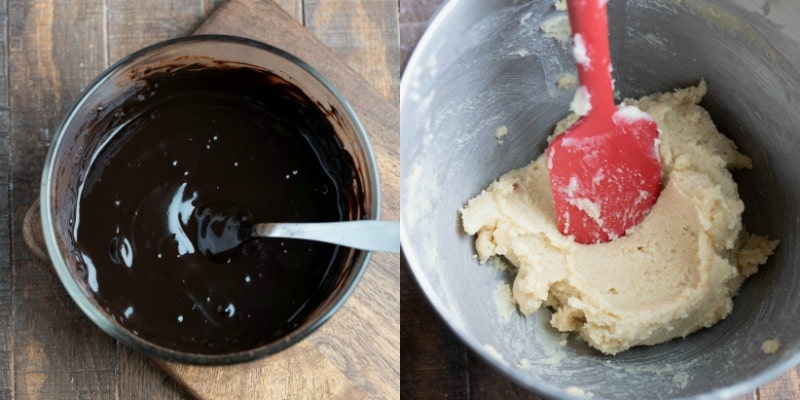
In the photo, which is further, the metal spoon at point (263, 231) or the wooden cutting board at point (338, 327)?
the wooden cutting board at point (338, 327)

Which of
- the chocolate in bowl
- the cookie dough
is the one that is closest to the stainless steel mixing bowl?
the cookie dough

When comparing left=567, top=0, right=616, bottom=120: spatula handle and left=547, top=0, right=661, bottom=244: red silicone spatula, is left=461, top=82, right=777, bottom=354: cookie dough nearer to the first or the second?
left=547, top=0, right=661, bottom=244: red silicone spatula

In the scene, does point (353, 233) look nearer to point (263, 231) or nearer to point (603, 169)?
point (263, 231)

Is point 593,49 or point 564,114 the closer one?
point 593,49

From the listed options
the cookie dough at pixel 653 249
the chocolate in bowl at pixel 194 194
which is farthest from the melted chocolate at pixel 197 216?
the cookie dough at pixel 653 249

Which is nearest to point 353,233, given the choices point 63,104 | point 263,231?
point 263,231

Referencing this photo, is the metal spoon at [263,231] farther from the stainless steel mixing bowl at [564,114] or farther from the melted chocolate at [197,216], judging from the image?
the stainless steel mixing bowl at [564,114]
